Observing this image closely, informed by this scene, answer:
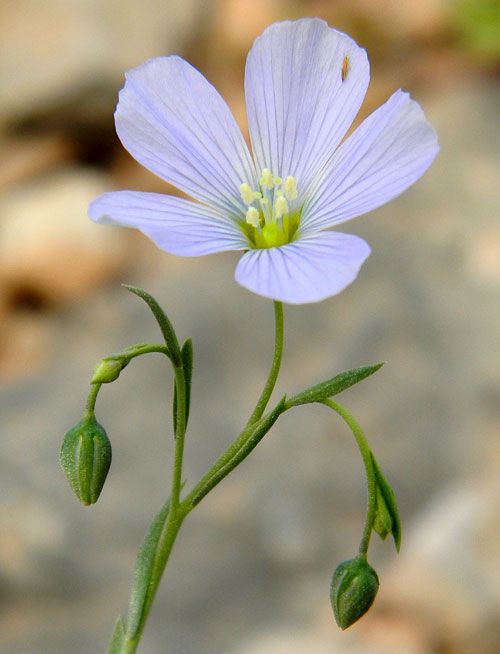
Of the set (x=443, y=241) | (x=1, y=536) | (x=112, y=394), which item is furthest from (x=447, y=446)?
(x=1, y=536)

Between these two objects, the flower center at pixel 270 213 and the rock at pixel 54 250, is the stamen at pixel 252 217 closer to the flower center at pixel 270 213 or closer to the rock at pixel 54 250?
the flower center at pixel 270 213

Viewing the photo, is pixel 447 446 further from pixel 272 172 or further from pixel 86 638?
pixel 272 172

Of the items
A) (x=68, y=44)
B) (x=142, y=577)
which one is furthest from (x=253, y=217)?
(x=68, y=44)

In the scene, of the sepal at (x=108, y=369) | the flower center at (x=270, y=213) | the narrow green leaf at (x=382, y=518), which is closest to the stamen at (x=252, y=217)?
the flower center at (x=270, y=213)

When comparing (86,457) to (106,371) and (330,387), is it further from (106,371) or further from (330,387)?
(330,387)

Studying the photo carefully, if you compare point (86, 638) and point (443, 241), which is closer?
point (86, 638)

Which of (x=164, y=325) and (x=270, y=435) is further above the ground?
(x=270, y=435)

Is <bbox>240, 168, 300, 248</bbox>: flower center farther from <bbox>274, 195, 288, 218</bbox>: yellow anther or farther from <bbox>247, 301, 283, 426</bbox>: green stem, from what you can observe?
<bbox>247, 301, 283, 426</bbox>: green stem
